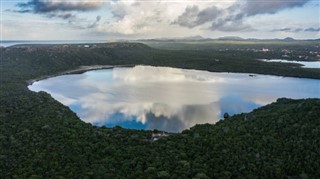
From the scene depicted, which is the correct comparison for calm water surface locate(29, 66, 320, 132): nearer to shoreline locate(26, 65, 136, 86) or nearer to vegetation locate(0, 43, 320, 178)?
shoreline locate(26, 65, 136, 86)

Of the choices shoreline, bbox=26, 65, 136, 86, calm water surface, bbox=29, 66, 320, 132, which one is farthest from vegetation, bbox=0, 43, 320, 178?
shoreline, bbox=26, 65, 136, 86

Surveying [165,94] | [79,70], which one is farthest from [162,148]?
[79,70]

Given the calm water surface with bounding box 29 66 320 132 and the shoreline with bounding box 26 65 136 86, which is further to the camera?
the shoreline with bounding box 26 65 136 86

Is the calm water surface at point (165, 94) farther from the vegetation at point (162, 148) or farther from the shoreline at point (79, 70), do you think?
the vegetation at point (162, 148)

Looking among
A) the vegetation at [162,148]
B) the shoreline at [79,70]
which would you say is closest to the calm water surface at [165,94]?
the shoreline at [79,70]

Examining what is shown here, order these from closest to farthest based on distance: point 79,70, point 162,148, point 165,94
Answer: point 162,148, point 165,94, point 79,70

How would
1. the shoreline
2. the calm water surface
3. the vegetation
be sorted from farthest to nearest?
Result: 1. the shoreline
2. the calm water surface
3. the vegetation

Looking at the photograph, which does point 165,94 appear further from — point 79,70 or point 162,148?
point 79,70

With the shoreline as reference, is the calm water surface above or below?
below

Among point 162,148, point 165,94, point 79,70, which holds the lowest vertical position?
point 165,94
